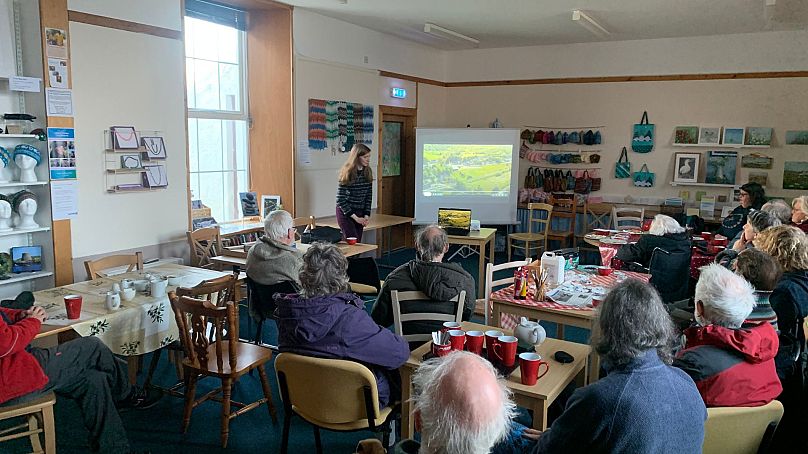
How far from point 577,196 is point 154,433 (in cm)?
650

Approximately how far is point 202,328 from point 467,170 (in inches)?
224

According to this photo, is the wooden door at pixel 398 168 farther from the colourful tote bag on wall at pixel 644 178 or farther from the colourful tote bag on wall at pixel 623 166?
the colourful tote bag on wall at pixel 644 178

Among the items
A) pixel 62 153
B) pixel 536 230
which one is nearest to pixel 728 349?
pixel 62 153

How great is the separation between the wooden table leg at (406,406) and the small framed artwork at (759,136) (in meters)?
6.70

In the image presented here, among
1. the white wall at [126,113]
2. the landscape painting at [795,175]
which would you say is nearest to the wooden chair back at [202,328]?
the white wall at [126,113]

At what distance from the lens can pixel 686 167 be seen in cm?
772

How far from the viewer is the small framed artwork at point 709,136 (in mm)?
7504

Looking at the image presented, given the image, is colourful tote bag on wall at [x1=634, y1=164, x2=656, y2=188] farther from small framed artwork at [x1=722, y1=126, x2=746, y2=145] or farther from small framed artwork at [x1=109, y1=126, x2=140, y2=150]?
small framed artwork at [x1=109, y1=126, x2=140, y2=150]

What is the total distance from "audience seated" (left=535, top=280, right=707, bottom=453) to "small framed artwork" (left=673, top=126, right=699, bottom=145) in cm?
677

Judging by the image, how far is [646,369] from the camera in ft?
5.28

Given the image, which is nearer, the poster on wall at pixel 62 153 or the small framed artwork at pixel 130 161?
the poster on wall at pixel 62 153

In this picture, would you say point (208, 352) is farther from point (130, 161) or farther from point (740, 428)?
point (740, 428)

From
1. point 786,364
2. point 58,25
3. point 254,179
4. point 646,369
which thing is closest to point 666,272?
point 786,364

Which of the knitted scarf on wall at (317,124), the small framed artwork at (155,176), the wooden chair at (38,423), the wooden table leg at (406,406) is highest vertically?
the knitted scarf on wall at (317,124)
